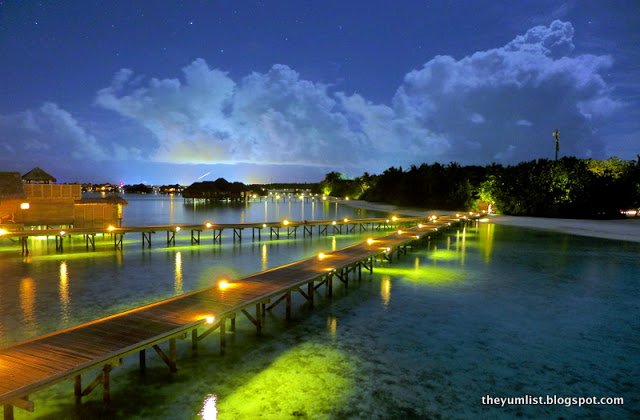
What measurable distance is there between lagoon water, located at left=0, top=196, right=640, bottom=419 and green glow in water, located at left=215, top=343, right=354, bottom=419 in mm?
26

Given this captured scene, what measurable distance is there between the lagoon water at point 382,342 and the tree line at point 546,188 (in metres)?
27.5

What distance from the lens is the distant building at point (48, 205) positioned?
A: 20.8 m

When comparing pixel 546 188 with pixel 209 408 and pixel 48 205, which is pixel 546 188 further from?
pixel 209 408

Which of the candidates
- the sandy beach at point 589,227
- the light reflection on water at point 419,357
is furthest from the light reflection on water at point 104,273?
the sandy beach at point 589,227

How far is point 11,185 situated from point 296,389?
2147cm

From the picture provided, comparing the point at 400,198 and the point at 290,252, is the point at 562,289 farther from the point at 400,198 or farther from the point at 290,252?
the point at 400,198

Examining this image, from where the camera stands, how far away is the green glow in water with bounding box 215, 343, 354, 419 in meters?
5.55

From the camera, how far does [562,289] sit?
12.6m

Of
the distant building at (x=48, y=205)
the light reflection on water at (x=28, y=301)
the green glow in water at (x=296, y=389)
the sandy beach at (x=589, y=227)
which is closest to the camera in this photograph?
the green glow in water at (x=296, y=389)

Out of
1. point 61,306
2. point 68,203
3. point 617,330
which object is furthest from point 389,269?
point 68,203

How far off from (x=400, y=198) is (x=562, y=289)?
177ft

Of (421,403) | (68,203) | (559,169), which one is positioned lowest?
(421,403)

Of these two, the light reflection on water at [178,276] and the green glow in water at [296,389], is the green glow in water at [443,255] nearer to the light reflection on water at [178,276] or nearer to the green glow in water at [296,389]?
the light reflection on water at [178,276]

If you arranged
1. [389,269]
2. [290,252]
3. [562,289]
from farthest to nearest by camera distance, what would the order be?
[290,252], [389,269], [562,289]
